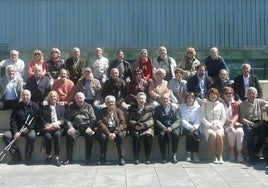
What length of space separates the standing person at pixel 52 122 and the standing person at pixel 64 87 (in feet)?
1.87

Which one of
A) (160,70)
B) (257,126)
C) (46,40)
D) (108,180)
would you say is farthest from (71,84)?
(46,40)

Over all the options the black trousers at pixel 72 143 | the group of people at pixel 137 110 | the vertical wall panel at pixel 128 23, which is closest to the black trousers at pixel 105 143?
the group of people at pixel 137 110

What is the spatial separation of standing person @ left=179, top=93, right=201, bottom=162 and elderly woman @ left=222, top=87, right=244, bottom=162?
63 cm

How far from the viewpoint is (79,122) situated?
35.1 feet

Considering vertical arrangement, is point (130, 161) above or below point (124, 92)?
below

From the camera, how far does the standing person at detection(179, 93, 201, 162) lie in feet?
35.3

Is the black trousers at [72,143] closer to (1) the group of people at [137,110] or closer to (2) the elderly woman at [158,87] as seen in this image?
(1) the group of people at [137,110]

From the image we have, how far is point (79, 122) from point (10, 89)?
6.22 ft

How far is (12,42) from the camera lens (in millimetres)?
21672

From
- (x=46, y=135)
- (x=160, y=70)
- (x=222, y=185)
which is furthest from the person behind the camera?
(x=160, y=70)

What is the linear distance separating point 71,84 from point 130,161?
2.32 m

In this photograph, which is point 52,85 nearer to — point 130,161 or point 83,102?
point 83,102

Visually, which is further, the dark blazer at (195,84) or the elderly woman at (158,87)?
the dark blazer at (195,84)

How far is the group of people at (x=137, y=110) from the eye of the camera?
10.6 metres
